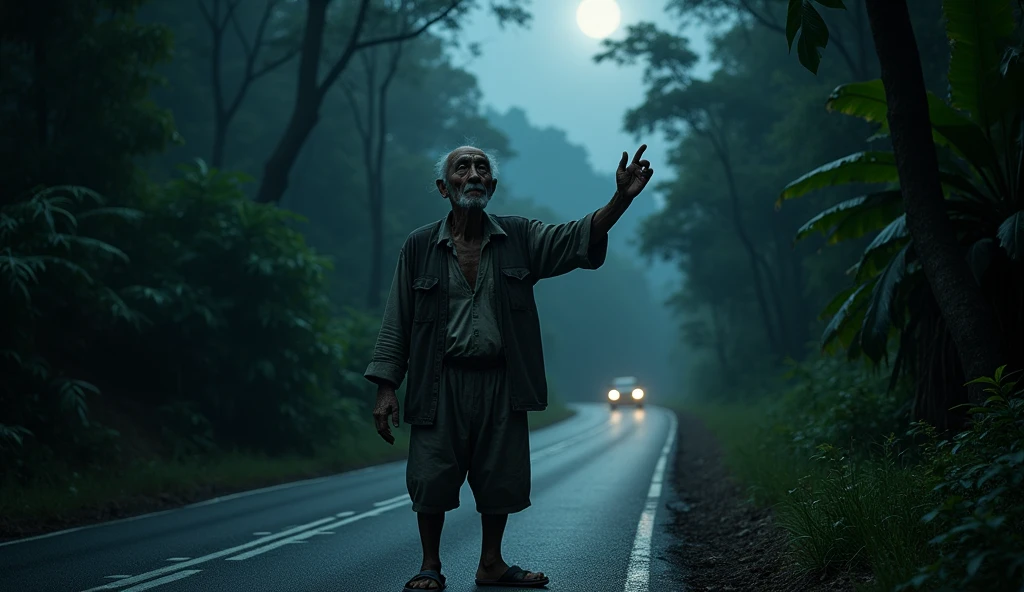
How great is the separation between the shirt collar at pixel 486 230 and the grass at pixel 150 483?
5.46 meters

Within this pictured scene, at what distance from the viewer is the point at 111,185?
14.8 meters

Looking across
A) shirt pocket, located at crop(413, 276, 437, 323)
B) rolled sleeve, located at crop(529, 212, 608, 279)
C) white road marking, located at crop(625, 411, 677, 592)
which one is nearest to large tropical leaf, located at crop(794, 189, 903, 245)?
white road marking, located at crop(625, 411, 677, 592)

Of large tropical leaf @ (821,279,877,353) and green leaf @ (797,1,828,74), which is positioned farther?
large tropical leaf @ (821,279,877,353)

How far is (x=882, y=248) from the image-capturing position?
29.7ft

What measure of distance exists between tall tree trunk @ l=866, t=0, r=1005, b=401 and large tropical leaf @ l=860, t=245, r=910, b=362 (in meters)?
1.24

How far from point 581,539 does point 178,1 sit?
33047 millimetres

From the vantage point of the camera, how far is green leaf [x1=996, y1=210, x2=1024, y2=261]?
23.9 ft

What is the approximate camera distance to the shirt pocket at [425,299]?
220 inches

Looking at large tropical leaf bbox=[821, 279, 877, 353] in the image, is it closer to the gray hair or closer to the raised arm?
the raised arm

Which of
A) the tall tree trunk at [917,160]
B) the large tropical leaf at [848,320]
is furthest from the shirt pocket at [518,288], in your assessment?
the large tropical leaf at [848,320]

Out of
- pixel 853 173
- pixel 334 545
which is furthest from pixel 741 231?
pixel 334 545

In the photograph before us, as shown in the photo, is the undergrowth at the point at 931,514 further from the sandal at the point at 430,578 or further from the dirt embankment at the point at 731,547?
the sandal at the point at 430,578

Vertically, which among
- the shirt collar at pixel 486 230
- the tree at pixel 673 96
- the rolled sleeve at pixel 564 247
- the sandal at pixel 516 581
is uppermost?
the tree at pixel 673 96

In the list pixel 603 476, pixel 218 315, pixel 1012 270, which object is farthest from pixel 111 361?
pixel 1012 270
